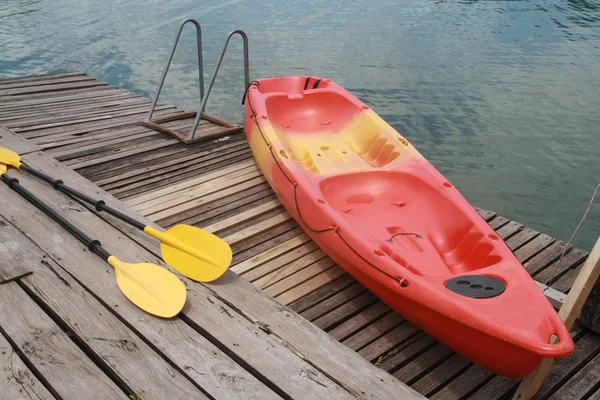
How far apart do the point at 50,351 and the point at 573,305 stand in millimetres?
2183

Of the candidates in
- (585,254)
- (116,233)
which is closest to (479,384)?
(585,254)

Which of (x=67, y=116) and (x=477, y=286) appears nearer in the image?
(x=477, y=286)

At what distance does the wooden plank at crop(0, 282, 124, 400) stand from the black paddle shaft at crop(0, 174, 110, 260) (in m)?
0.40

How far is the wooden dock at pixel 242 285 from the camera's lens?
2154mm

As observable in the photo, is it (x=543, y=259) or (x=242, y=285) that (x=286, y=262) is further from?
(x=543, y=259)

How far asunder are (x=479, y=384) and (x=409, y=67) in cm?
952

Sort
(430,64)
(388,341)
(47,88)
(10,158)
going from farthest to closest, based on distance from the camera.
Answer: (430,64), (47,88), (10,158), (388,341)

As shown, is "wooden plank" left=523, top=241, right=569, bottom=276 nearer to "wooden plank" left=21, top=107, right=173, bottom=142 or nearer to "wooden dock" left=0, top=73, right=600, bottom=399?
"wooden dock" left=0, top=73, right=600, bottom=399

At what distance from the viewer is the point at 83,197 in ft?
10.5

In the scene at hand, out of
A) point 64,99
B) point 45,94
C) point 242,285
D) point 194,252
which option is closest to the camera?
point 242,285

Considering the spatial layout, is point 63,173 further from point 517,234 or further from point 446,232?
point 517,234

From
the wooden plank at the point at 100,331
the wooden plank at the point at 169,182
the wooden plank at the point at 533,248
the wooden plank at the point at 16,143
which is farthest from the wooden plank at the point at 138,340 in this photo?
the wooden plank at the point at 533,248

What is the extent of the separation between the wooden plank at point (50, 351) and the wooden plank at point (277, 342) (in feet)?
0.90

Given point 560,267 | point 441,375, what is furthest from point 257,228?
point 560,267
